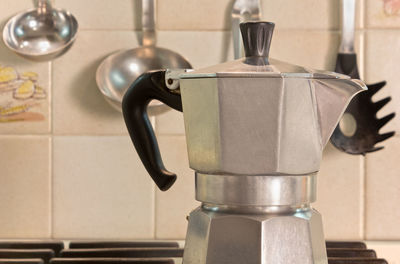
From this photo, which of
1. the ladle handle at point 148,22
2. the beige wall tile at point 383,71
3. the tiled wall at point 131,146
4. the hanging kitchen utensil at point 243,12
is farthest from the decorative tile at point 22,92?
the beige wall tile at point 383,71

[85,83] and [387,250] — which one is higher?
[85,83]

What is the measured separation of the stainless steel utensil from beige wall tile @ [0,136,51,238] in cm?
14

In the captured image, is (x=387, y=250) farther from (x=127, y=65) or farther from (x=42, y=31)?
(x=42, y=31)

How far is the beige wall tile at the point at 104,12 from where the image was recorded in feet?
3.08

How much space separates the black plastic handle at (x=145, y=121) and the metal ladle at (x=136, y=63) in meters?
0.26

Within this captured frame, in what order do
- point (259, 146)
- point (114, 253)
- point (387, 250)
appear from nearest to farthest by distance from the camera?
point (259, 146), point (114, 253), point (387, 250)

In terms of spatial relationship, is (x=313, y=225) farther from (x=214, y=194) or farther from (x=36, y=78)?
(x=36, y=78)

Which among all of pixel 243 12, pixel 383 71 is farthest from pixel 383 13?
pixel 243 12

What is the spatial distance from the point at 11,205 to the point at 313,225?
1.77 ft

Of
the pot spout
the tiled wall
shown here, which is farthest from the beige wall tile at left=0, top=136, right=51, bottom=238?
the pot spout

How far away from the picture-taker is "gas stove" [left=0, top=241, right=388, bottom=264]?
0.78 metres

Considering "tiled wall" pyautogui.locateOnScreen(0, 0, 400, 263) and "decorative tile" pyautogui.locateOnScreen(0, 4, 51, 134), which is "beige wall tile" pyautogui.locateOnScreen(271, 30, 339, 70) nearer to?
"tiled wall" pyautogui.locateOnScreen(0, 0, 400, 263)

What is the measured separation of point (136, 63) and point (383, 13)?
39 cm

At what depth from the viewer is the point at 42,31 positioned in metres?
0.93
